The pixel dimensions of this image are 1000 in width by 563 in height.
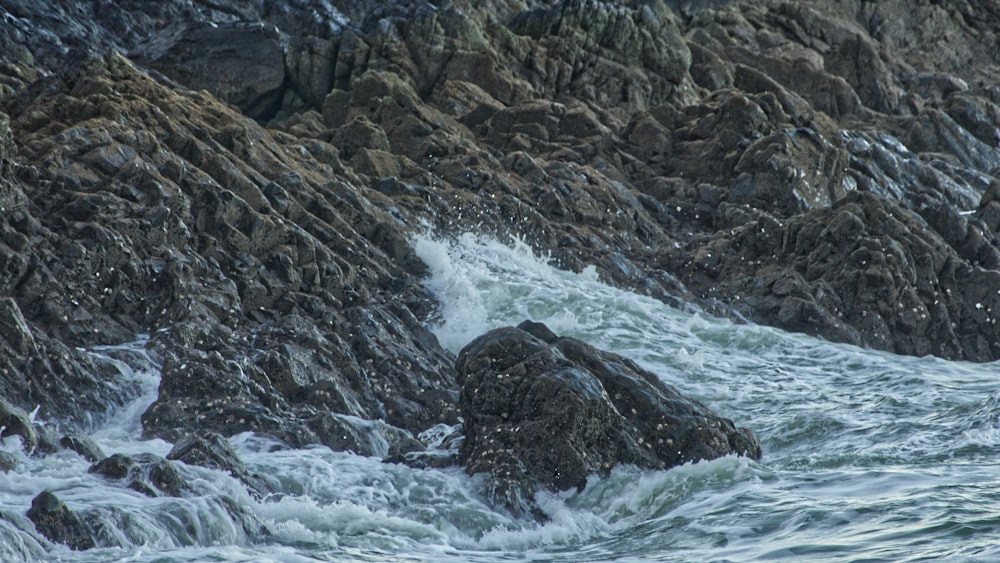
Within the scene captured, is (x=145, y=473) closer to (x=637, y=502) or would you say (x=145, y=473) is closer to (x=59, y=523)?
(x=59, y=523)

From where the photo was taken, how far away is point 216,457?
11.3 m

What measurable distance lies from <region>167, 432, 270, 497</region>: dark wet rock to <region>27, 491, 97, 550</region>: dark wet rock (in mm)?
1885

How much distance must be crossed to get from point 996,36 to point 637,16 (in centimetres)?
1862

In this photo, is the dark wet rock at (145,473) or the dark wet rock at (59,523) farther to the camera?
the dark wet rock at (145,473)

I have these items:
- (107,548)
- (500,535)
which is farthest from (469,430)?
(107,548)

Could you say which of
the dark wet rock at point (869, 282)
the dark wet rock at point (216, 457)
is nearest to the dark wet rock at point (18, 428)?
the dark wet rock at point (216, 457)

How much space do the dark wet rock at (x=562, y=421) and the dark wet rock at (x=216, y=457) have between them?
2.12 m

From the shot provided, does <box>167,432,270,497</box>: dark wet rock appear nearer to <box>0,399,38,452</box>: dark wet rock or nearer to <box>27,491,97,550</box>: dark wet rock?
<box>0,399,38,452</box>: dark wet rock

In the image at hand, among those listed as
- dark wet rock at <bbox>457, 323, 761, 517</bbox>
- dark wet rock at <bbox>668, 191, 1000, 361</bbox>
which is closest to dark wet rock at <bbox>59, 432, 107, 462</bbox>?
dark wet rock at <bbox>457, 323, 761, 517</bbox>

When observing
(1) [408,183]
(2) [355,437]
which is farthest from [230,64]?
(2) [355,437]

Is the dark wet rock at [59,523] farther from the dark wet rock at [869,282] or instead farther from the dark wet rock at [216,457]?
the dark wet rock at [869,282]

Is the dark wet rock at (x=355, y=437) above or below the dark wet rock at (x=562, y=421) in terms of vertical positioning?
below

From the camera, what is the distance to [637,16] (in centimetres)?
3303

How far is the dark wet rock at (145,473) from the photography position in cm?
1043
